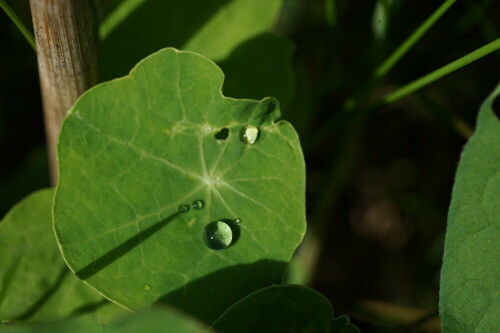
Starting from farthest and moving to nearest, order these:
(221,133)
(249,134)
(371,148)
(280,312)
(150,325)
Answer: (371,148), (221,133), (249,134), (280,312), (150,325)

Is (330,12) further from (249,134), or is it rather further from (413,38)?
(249,134)

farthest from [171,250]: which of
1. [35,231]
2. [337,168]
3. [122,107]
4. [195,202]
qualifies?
[337,168]

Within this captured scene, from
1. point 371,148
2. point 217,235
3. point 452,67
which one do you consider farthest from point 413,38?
point 371,148

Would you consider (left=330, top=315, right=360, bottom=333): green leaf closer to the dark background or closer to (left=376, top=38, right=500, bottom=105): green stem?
(left=376, top=38, right=500, bottom=105): green stem

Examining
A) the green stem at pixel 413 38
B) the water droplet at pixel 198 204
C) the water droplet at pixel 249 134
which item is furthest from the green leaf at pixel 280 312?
the green stem at pixel 413 38

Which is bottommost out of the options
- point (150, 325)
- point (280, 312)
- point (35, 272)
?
point (35, 272)

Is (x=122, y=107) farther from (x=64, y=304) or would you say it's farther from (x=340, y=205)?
(x=340, y=205)
